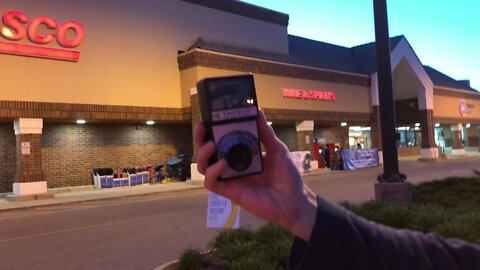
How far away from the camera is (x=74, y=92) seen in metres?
21.7

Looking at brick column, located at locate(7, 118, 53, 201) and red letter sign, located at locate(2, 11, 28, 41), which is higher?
red letter sign, located at locate(2, 11, 28, 41)

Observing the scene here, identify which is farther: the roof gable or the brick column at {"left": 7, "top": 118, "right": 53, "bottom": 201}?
the roof gable

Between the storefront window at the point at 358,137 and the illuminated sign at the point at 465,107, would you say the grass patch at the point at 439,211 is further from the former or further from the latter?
the illuminated sign at the point at 465,107

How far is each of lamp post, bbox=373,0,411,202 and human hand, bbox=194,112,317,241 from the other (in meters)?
8.98

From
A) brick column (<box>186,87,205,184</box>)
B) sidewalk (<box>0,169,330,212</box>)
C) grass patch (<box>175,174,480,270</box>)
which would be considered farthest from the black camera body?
brick column (<box>186,87,205,184</box>)

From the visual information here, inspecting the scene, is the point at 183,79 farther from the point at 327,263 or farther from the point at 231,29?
the point at 327,263

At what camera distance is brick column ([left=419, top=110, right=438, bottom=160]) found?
38.9 meters

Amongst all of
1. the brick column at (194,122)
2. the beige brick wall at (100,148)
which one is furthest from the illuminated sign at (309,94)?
the brick column at (194,122)

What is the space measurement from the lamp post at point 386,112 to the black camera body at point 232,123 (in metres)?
9.08

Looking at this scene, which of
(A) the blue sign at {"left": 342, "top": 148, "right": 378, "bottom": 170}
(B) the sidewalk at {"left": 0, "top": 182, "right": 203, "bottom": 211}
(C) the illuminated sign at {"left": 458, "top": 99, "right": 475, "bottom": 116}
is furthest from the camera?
(C) the illuminated sign at {"left": 458, "top": 99, "right": 475, "bottom": 116}

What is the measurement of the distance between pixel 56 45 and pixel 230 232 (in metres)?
17.1

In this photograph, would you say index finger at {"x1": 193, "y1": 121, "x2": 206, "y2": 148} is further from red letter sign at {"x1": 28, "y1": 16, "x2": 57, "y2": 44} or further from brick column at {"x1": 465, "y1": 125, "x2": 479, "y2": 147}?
brick column at {"x1": 465, "y1": 125, "x2": 479, "y2": 147}

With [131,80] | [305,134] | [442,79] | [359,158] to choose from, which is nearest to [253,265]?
[131,80]

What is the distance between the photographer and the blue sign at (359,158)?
106ft
